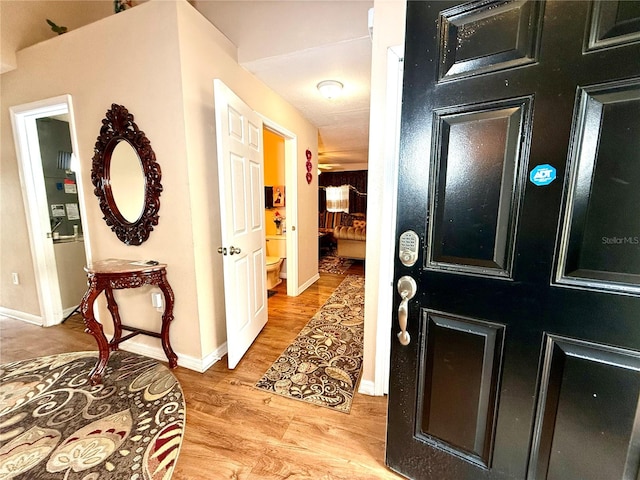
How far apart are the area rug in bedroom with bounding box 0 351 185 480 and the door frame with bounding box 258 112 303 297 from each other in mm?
1780

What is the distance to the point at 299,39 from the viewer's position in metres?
2.04

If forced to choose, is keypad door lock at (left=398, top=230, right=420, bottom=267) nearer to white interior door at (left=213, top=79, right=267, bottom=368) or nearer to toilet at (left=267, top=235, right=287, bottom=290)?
white interior door at (left=213, top=79, right=267, bottom=368)

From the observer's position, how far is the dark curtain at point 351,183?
832 centimetres

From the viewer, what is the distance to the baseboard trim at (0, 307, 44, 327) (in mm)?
2701

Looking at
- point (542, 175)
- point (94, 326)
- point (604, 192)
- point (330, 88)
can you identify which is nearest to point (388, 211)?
point (542, 175)

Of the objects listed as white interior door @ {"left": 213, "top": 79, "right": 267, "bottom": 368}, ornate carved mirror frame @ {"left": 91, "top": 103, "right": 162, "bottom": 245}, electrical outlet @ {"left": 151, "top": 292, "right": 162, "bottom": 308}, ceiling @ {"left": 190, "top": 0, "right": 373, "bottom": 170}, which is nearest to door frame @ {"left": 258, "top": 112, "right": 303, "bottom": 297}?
ceiling @ {"left": 190, "top": 0, "right": 373, "bottom": 170}

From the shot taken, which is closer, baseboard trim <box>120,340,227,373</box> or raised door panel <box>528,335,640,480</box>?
raised door panel <box>528,335,640,480</box>

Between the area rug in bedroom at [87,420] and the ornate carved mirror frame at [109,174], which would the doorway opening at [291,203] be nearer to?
the ornate carved mirror frame at [109,174]

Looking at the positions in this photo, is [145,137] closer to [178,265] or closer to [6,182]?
[178,265]

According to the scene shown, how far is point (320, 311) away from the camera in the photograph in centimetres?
302

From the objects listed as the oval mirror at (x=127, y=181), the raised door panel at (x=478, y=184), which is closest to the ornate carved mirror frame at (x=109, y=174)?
the oval mirror at (x=127, y=181)

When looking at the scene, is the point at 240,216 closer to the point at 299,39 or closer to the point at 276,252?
the point at 299,39

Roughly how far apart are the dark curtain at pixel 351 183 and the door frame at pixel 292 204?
17.2 feet

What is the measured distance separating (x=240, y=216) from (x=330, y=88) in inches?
63.3
